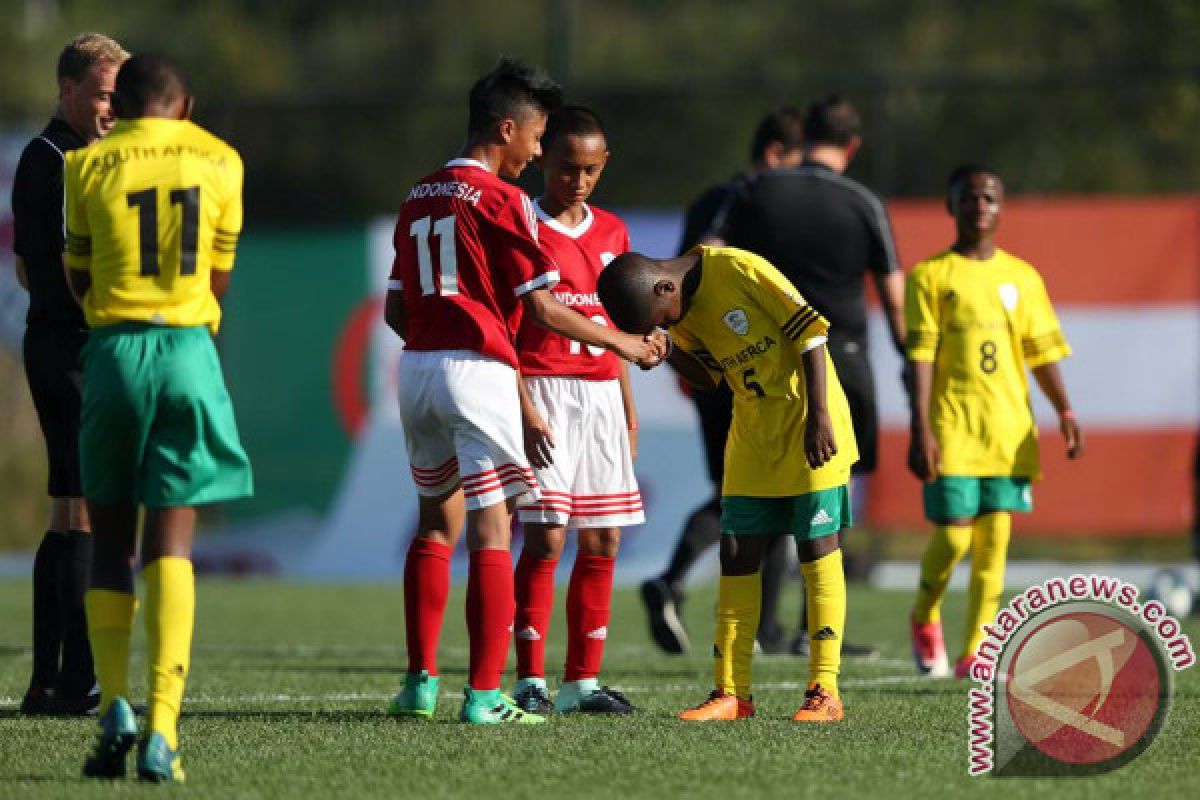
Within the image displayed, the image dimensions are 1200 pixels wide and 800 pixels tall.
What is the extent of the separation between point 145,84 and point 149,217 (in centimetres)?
37

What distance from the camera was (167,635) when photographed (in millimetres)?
5223

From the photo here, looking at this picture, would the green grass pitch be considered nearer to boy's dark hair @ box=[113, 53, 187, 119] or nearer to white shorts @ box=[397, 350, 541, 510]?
white shorts @ box=[397, 350, 541, 510]

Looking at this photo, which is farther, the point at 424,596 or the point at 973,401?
the point at 973,401

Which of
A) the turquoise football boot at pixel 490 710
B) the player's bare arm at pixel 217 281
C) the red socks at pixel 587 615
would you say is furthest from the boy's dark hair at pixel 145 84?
the red socks at pixel 587 615

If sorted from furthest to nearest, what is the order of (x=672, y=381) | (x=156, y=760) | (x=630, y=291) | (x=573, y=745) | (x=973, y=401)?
(x=672, y=381), (x=973, y=401), (x=630, y=291), (x=573, y=745), (x=156, y=760)

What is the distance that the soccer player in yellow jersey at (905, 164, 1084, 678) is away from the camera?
26.6 ft

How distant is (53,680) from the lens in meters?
6.82

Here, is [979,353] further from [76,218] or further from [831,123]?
[76,218]

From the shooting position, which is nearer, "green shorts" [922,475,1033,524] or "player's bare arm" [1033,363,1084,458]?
"green shorts" [922,475,1033,524]

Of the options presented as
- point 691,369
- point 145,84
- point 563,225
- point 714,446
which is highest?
point 145,84

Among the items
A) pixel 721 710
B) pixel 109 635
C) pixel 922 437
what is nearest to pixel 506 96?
pixel 721 710

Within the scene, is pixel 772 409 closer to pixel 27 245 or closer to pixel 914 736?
pixel 914 736

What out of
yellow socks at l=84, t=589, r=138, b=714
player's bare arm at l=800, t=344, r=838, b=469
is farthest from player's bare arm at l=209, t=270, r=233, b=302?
player's bare arm at l=800, t=344, r=838, b=469

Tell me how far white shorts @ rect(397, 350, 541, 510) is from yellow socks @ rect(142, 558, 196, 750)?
113 cm
